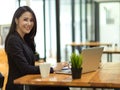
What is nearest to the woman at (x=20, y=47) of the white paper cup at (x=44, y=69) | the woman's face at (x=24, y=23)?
the woman's face at (x=24, y=23)

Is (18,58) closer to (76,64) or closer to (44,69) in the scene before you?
(44,69)

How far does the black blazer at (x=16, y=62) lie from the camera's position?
103 inches

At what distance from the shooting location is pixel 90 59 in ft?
Result: 8.41

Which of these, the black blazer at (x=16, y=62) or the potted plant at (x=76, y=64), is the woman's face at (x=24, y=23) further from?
the potted plant at (x=76, y=64)

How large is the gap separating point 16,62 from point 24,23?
0.42 metres

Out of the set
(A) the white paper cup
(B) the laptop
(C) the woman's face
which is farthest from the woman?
(B) the laptop

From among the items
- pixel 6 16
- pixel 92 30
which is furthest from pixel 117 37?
pixel 6 16

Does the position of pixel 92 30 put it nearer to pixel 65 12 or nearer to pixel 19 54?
pixel 65 12

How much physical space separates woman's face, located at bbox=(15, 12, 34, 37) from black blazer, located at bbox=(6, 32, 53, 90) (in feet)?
0.42

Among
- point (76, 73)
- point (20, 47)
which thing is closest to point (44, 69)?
point (76, 73)

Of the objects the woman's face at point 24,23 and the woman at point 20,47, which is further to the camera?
the woman's face at point 24,23

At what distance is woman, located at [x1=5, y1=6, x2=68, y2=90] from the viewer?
103 inches

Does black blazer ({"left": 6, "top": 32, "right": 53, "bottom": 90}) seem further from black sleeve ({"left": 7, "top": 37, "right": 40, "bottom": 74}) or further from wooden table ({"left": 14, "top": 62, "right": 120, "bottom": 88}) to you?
wooden table ({"left": 14, "top": 62, "right": 120, "bottom": 88})

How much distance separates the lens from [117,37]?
1195 centimetres
